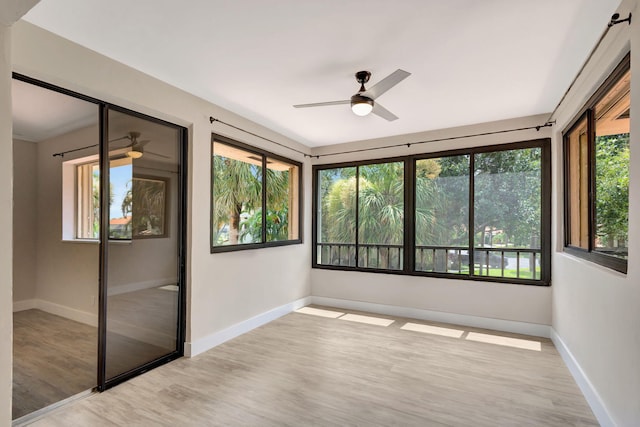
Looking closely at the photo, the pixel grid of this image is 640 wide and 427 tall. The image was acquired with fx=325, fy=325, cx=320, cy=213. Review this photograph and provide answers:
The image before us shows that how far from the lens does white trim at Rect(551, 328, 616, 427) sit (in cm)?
212

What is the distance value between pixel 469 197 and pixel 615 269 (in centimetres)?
232

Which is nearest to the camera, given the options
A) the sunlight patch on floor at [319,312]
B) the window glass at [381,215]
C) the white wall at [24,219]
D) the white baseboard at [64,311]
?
the white wall at [24,219]

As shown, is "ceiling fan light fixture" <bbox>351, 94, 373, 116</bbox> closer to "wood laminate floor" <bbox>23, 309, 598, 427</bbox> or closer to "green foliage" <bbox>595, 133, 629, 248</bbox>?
"green foliage" <bbox>595, 133, 629, 248</bbox>

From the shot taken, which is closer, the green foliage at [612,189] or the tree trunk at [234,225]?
the green foliage at [612,189]

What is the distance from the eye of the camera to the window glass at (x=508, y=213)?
3.97 metres

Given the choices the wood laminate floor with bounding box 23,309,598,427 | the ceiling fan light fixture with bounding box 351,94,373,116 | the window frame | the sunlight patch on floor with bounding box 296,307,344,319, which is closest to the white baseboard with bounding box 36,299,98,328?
the wood laminate floor with bounding box 23,309,598,427

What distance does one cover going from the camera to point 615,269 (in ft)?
6.82

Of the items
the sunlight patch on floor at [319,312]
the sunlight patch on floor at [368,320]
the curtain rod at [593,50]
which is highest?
the curtain rod at [593,50]

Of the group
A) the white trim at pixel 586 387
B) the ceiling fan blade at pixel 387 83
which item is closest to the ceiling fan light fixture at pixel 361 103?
the ceiling fan blade at pixel 387 83

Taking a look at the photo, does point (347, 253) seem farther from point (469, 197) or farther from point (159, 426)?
point (159, 426)

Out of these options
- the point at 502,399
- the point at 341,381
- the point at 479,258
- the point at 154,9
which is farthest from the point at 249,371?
the point at 479,258

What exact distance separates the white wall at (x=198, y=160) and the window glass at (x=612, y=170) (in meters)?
3.42

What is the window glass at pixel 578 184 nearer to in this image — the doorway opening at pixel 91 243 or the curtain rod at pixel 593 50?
the curtain rod at pixel 593 50

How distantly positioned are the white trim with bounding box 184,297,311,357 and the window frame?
931mm
